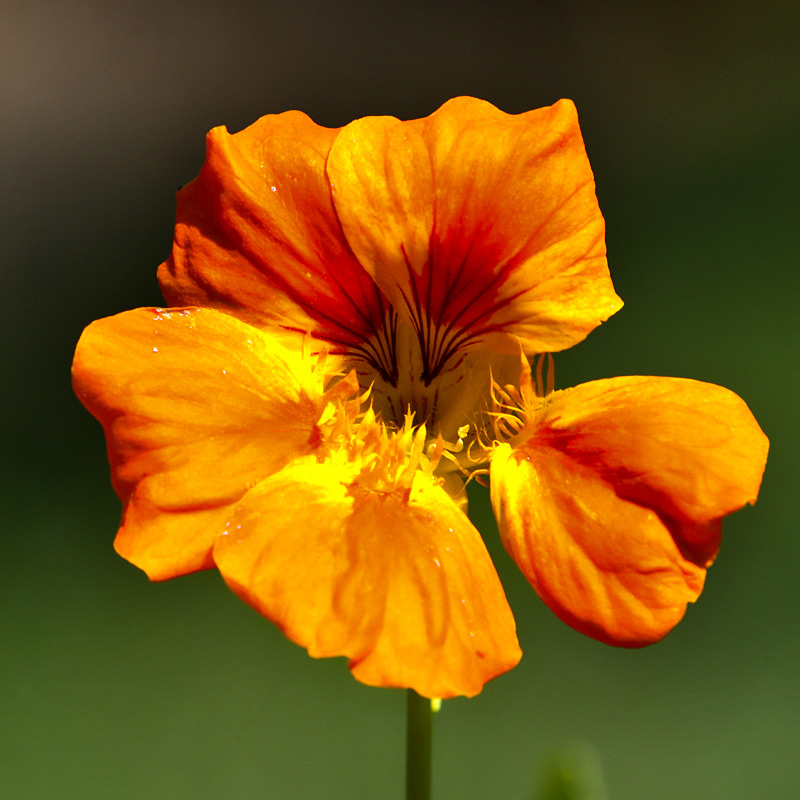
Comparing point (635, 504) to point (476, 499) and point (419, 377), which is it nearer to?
point (419, 377)

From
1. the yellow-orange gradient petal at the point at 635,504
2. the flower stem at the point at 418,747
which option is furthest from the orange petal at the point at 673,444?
the flower stem at the point at 418,747

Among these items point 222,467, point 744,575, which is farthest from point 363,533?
point 744,575

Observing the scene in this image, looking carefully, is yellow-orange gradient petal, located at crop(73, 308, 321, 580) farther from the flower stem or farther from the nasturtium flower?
the flower stem

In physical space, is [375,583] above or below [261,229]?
below

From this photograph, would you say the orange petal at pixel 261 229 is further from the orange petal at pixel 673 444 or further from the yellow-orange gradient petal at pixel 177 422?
the orange petal at pixel 673 444

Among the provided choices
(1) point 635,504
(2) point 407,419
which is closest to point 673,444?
(1) point 635,504

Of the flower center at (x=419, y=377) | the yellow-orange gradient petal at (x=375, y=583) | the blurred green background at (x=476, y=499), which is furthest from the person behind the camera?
the blurred green background at (x=476, y=499)

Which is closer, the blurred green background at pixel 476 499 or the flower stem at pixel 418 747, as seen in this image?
the flower stem at pixel 418 747
